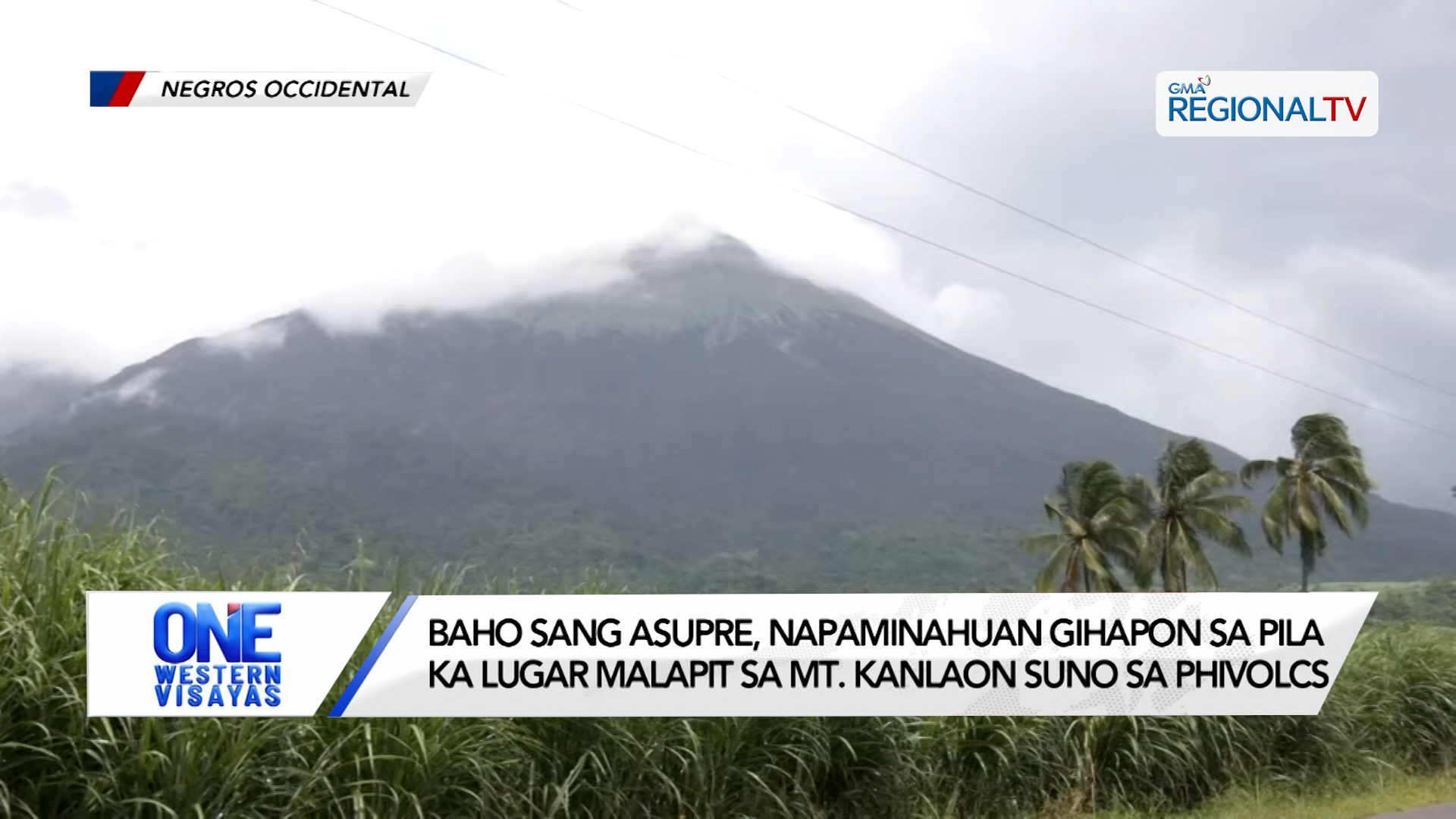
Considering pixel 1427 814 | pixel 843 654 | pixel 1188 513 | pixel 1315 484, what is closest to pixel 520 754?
pixel 843 654

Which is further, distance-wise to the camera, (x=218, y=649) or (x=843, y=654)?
(x=843, y=654)

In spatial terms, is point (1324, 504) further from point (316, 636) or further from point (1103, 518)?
point (316, 636)

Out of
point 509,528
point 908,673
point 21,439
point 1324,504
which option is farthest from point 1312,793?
point 21,439

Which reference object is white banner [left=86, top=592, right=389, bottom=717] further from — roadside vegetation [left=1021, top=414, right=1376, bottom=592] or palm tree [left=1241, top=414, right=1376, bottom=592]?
palm tree [left=1241, top=414, right=1376, bottom=592]

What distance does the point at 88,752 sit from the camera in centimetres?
526

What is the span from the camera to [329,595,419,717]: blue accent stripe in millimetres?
6215

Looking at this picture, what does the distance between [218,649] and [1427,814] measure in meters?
7.61

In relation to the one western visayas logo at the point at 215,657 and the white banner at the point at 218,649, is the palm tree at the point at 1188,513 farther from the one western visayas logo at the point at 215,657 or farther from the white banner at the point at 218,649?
the one western visayas logo at the point at 215,657

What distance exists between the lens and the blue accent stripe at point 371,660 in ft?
20.4

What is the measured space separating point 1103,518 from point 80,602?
47218 millimetres

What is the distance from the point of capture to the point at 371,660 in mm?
6496

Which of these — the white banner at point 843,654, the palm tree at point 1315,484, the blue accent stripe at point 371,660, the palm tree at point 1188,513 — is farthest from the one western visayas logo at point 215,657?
the palm tree at point 1315,484

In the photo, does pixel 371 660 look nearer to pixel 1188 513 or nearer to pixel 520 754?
pixel 520 754

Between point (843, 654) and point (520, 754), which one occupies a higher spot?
point (843, 654)
